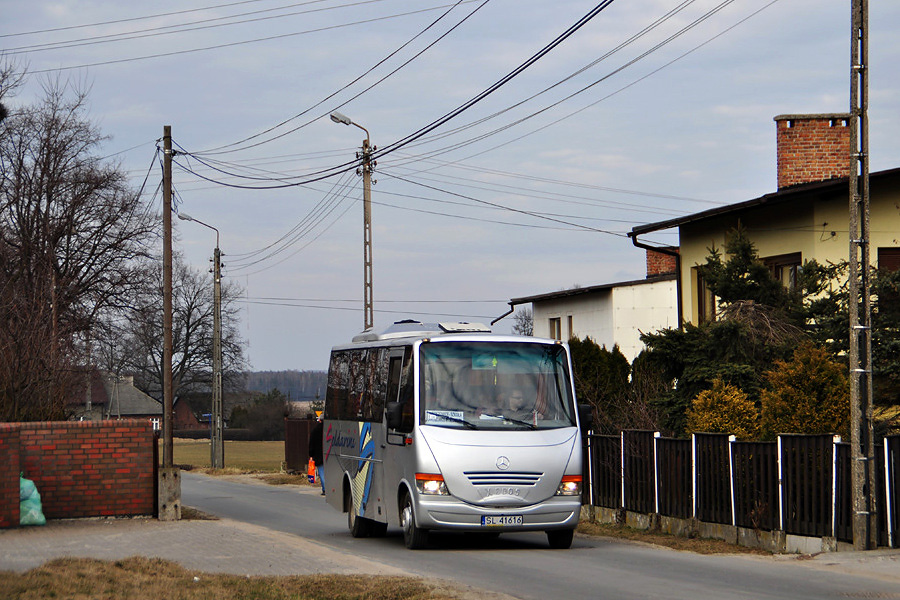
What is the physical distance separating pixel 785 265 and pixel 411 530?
41.8 feet

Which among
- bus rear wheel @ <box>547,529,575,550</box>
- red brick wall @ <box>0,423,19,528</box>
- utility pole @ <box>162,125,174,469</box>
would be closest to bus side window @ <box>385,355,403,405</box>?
bus rear wheel @ <box>547,529,575,550</box>

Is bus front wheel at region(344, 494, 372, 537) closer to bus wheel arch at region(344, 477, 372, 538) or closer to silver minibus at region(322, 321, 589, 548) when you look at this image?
bus wheel arch at region(344, 477, 372, 538)

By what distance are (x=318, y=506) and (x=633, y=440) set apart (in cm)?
1017

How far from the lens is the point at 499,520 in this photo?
48.1ft

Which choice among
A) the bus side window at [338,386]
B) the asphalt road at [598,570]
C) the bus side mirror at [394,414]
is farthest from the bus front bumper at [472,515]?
the bus side window at [338,386]

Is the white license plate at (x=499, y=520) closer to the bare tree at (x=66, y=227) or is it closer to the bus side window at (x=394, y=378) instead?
the bus side window at (x=394, y=378)

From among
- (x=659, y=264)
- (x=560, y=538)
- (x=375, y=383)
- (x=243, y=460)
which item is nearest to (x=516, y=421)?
(x=560, y=538)

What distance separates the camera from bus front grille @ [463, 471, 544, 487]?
14664 millimetres

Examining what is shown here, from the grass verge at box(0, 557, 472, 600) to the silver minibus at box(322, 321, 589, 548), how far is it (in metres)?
3.21

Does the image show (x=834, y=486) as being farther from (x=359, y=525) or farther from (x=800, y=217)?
(x=800, y=217)

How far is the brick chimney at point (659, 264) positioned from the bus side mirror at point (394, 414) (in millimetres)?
27978

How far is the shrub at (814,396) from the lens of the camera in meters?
16.3

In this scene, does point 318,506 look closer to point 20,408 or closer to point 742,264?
point 20,408

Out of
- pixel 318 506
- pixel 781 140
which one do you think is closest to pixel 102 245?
pixel 318 506
